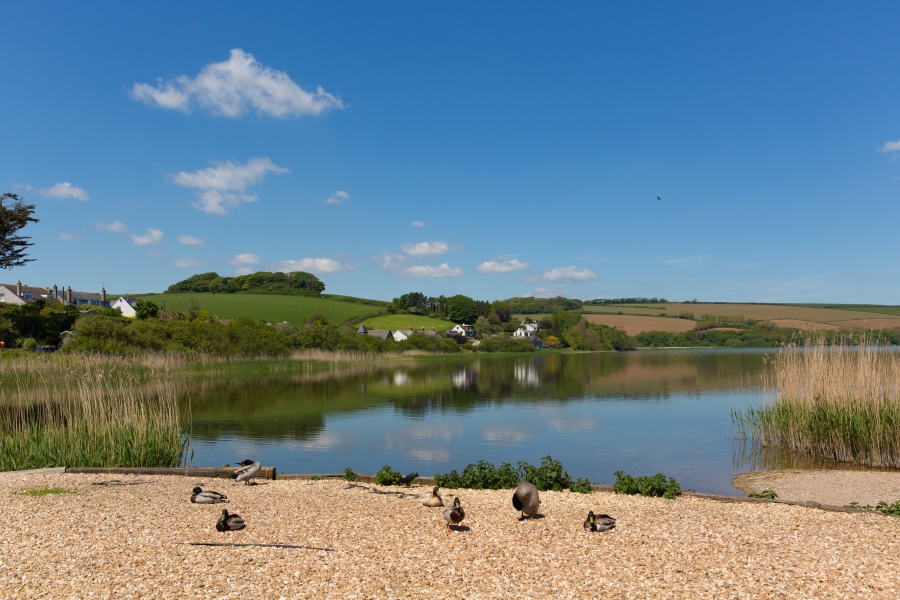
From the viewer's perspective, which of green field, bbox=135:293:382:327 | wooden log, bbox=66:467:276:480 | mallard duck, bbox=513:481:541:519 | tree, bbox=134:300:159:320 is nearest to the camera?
mallard duck, bbox=513:481:541:519

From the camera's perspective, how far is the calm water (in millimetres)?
14539

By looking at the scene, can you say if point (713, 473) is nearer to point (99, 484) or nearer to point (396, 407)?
point (99, 484)

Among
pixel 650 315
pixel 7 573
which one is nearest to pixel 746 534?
pixel 7 573

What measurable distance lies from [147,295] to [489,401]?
94.2 meters

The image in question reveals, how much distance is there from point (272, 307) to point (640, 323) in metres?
65.9

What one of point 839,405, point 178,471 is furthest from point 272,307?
point 839,405

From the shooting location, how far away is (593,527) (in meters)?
7.18

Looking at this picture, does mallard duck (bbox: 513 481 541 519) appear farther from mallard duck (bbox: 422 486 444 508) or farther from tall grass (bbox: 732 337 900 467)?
tall grass (bbox: 732 337 900 467)

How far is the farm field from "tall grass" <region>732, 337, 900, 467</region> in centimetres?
9402

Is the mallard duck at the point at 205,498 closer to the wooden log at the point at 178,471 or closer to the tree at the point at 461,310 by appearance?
the wooden log at the point at 178,471

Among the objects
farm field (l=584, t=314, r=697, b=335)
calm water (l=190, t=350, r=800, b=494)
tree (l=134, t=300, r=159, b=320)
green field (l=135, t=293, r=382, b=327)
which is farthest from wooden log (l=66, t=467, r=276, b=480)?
farm field (l=584, t=314, r=697, b=335)

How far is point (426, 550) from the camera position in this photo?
655cm

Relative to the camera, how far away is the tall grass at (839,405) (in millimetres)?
13578

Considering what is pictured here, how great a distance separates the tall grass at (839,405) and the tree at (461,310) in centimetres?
10405
